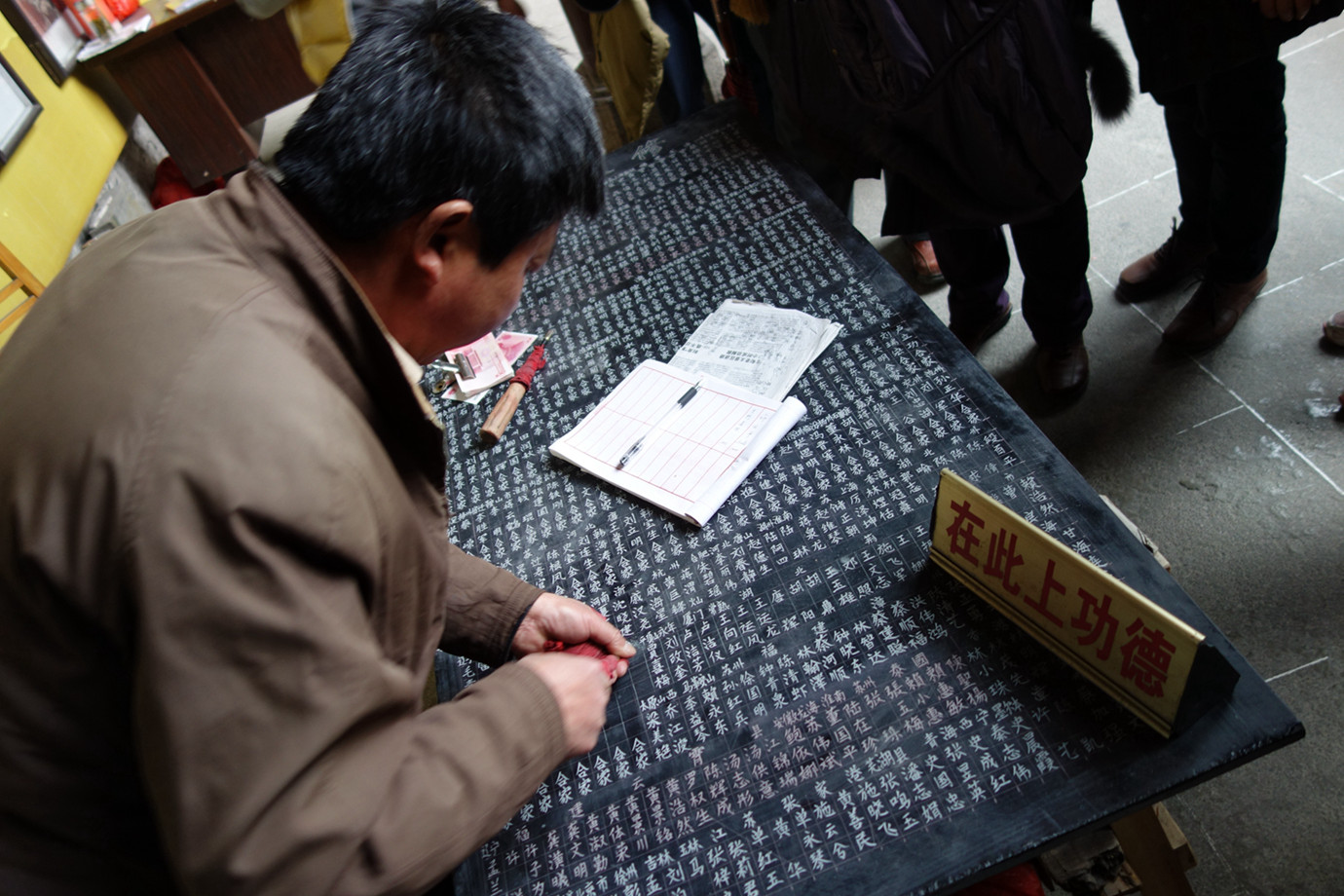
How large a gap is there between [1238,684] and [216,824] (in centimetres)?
96

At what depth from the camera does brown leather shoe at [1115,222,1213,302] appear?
214 centimetres

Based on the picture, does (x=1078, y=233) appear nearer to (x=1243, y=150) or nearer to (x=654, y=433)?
(x=1243, y=150)

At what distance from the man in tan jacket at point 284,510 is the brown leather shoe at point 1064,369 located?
4.95 ft

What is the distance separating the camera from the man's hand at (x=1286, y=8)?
1.31 m

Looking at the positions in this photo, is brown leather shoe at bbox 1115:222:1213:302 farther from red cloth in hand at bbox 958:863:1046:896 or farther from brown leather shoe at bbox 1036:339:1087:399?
red cloth in hand at bbox 958:863:1046:896

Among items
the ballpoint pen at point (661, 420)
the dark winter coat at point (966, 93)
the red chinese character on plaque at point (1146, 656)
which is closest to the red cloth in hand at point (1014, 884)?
the red chinese character on plaque at point (1146, 656)

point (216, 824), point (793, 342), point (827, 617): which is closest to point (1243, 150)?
point (793, 342)

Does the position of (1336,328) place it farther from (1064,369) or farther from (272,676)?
(272,676)

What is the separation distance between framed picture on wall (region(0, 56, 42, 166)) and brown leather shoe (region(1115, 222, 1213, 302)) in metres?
3.15

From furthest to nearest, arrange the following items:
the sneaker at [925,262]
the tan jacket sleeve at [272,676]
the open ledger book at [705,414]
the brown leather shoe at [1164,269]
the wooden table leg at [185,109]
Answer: the wooden table leg at [185,109] < the sneaker at [925,262] < the brown leather shoe at [1164,269] < the open ledger book at [705,414] < the tan jacket sleeve at [272,676]

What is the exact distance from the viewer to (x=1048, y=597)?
859mm

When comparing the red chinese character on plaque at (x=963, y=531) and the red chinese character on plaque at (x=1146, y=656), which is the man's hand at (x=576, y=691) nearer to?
→ the red chinese character on plaque at (x=963, y=531)

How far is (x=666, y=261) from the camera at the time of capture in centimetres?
169

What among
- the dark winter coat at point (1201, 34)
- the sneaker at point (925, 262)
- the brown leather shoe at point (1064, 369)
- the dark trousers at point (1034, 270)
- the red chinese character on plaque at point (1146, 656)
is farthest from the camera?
the sneaker at point (925, 262)
